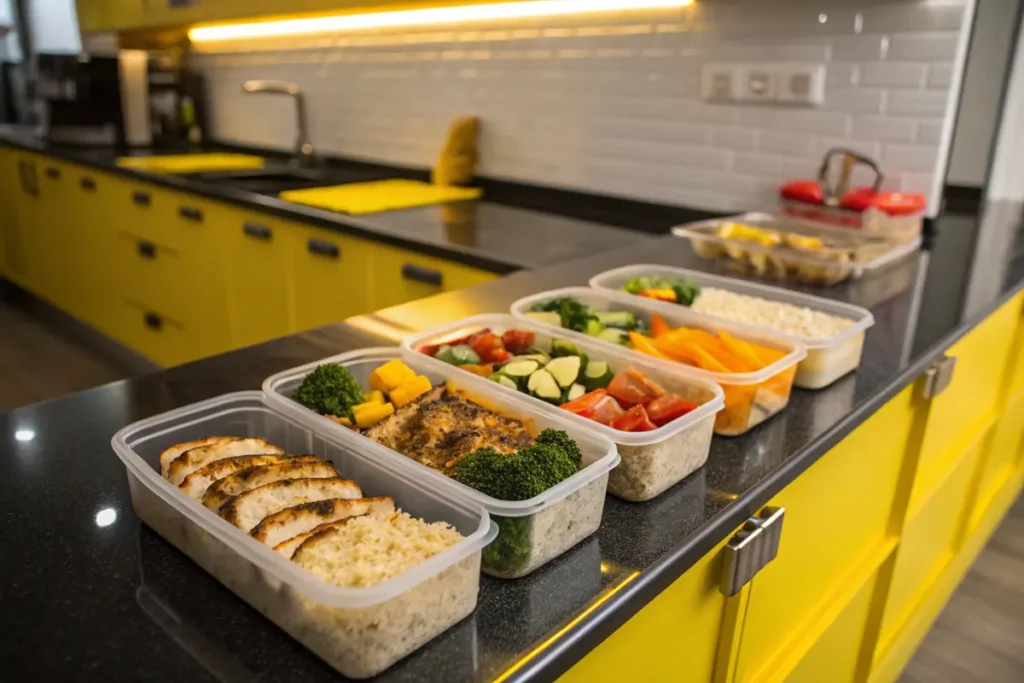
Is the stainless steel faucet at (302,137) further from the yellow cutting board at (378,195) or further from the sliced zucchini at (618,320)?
the sliced zucchini at (618,320)

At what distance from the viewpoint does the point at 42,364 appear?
339 cm

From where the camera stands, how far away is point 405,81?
116 inches

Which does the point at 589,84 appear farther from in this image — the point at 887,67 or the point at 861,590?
the point at 861,590

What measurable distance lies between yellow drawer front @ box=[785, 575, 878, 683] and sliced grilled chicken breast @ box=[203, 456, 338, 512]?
0.79 metres

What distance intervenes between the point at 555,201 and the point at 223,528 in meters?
2.10

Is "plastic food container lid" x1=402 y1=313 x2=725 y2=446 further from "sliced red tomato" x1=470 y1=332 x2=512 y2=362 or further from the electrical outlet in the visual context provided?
the electrical outlet

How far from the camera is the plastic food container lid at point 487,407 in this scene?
2.14 ft

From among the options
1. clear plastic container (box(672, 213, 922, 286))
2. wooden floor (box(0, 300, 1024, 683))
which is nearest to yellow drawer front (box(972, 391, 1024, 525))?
wooden floor (box(0, 300, 1024, 683))

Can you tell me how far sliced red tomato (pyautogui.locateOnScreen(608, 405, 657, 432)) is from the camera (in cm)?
80

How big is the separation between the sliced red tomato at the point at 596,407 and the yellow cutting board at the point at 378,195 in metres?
1.57

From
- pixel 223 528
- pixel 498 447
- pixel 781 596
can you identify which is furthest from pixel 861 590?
pixel 223 528

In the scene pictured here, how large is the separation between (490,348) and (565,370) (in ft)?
0.38

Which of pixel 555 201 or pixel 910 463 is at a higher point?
pixel 555 201

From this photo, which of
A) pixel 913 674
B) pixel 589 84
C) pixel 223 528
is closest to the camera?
pixel 223 528
